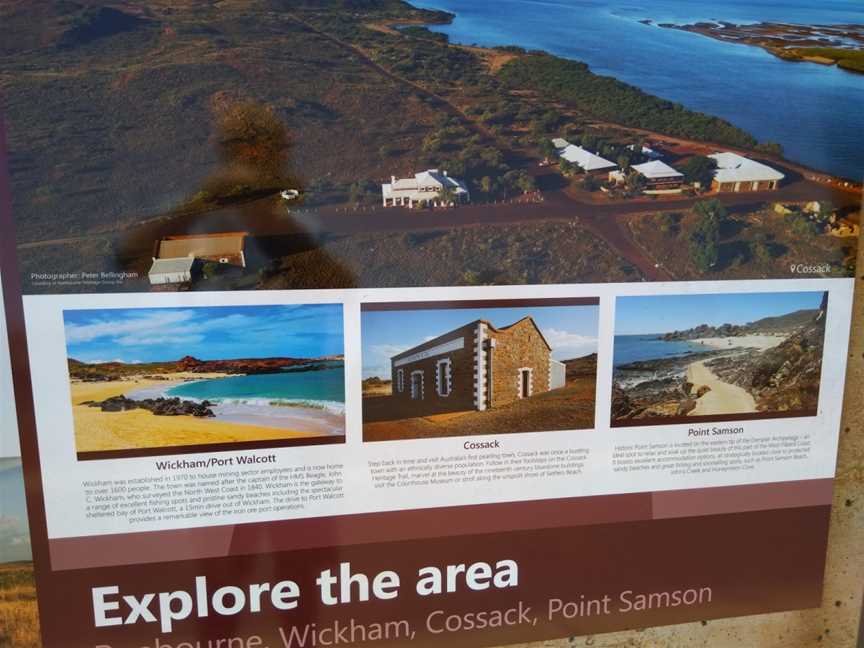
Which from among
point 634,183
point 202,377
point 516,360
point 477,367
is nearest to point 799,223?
point 634,183

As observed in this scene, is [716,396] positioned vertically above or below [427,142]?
below

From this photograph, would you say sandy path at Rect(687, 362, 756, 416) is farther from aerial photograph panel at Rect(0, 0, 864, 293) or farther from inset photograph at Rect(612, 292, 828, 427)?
aerial photograph panel at Rect(0, 0, 864, 293)

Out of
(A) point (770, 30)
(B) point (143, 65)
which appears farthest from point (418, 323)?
(A) point (770, 30)

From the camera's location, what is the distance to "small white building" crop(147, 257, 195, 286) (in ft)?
5.64

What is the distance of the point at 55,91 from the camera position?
1.66m

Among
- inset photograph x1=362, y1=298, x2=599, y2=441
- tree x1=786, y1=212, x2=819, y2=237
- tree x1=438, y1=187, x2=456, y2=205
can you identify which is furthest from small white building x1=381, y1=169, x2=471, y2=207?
tree x1=786, y1=212, x2=819, y2=237

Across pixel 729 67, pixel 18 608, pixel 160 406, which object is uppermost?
pixel 729 67

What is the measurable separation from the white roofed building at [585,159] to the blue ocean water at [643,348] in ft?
1.71

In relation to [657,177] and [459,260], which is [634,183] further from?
[459,260]

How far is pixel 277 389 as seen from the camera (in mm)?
1811

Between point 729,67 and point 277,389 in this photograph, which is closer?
point 277,389

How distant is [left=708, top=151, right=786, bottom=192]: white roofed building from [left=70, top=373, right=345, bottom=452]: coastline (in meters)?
1.39

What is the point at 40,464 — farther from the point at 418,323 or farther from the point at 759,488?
the point at 759,488

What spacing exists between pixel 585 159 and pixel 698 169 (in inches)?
14.3
